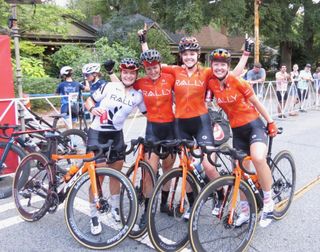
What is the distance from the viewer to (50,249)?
3.87 m

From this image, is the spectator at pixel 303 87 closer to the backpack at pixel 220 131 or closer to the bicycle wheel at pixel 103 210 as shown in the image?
the backpack at pixel 220 131

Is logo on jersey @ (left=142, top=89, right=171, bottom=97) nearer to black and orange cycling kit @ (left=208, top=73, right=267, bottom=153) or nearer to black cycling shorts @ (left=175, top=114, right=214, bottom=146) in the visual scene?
black cycling shorts @ (left=175, top=114, right=214, bottom=146)

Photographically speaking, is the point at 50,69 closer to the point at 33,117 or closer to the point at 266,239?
the point at 33,117

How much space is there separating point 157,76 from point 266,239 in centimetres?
210

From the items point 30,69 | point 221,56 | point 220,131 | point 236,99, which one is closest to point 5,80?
point 220,131

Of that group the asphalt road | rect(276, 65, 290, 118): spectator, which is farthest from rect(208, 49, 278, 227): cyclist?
rect(276, 65, 290, 118): spectator

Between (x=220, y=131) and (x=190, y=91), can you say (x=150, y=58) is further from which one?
(x=220, y=131)

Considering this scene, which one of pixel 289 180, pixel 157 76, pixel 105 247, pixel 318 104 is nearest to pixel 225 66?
pixel 157 76

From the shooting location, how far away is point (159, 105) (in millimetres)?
4215

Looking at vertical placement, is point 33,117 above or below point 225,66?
below

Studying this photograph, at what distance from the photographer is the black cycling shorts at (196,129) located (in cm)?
425

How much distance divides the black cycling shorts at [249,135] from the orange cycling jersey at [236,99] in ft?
0.18

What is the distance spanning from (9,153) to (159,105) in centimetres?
252

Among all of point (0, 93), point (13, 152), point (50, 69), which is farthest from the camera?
point (50, 69)
